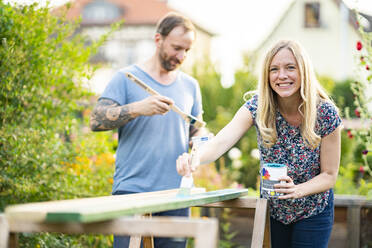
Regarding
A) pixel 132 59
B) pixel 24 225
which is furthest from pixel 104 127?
pixel 132 59

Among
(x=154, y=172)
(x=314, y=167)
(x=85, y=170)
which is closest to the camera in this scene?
(x=314, y=167)

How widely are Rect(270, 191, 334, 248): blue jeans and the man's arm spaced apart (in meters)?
0.90

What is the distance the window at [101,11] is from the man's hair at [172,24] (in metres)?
34.6

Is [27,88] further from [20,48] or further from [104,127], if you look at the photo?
[104,127]

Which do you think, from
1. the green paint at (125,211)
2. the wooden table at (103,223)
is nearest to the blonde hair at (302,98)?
the green paint at (125,211)

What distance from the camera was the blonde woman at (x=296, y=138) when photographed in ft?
8.78

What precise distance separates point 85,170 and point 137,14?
33.8 metres

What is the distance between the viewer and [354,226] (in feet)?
13.6

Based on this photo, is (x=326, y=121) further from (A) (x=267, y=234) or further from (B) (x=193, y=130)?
(B) (x=193, y=130)

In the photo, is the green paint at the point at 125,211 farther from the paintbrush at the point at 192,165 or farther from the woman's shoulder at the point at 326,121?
the woman's shoulder at the point at 326,121

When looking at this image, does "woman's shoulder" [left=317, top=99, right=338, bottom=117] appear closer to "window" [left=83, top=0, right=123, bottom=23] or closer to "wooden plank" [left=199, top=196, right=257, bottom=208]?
"wooden plank" [left=199, top=196, right=257, bottom=208]

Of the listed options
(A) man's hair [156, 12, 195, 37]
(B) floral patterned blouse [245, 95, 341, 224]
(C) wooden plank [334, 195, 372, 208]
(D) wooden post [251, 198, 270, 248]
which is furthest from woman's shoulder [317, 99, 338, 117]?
(C) wooden plank [334, 195, 372, 208]

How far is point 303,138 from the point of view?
270 cm

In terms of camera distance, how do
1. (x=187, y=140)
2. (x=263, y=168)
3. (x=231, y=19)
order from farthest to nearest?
(x=231, y=19) < (x=187, y=140) < (x=263, y=168)
